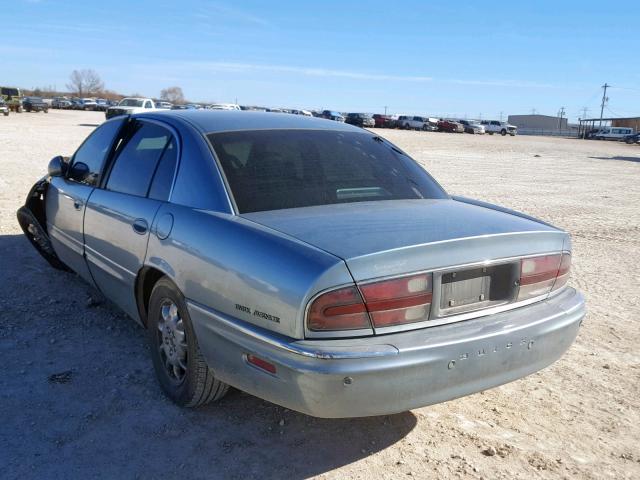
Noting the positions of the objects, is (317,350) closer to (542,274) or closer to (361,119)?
(542,274)

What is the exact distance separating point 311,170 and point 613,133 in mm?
67730

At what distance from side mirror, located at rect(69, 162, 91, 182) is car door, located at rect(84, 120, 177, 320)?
363 millimetres

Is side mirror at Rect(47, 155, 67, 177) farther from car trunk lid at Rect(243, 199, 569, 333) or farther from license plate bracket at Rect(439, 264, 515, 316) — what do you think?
Answer: license plate bracket at Rect(439, 264, 515, 316)

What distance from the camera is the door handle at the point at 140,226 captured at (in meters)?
3.33

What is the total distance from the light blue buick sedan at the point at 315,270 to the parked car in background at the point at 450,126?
203 ft

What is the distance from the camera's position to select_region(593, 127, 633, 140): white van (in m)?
61.7

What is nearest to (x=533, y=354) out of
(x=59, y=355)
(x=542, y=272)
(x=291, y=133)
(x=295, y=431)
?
(x=542, y=272)

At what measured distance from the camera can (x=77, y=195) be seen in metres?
4.42

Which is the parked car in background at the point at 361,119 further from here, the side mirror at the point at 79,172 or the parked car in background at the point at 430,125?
the side mirror at the point at 79,172

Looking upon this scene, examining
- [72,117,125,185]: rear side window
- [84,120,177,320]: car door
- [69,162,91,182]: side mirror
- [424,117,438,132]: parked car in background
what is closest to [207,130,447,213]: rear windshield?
[84,120,177,320]: car door

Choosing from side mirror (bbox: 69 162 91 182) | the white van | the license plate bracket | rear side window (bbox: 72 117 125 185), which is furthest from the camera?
the white van

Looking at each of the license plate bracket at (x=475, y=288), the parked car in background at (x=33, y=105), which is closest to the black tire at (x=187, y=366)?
the license plate bracket at (x=475, y=288)

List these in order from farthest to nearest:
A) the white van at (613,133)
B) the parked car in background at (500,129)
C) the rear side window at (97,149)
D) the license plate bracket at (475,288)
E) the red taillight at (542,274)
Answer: the parked car in background at (500,129) → the white van at (613,133) → the rear side window at (97,149) → the red taillight at (542,274) → the license plate bracket at (475,288)

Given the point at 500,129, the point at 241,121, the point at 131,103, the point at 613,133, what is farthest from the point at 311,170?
the point at 613,133
